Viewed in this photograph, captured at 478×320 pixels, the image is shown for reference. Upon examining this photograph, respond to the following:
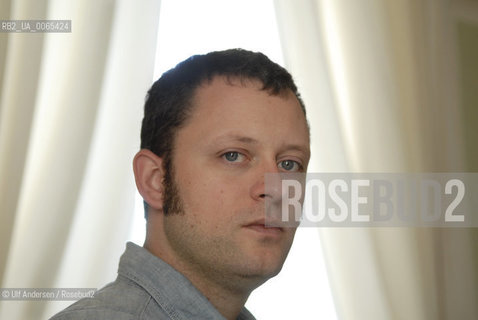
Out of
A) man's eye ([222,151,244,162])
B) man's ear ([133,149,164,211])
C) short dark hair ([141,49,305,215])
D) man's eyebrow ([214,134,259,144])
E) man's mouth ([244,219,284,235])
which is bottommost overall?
man's mouth ([244,219,284,235])

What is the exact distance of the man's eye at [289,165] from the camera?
970 mm

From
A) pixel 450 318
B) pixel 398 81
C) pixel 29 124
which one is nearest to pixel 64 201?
pixel 29 124

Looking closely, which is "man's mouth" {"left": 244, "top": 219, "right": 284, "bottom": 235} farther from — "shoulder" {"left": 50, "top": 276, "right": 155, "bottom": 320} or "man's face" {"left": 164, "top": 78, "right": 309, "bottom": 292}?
"shoulder" {"left": 50, "top": 276, "right": 155, "bottom": 320}

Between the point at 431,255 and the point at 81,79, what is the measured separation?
1077 millimetres

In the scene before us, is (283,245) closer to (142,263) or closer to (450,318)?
(142,263)

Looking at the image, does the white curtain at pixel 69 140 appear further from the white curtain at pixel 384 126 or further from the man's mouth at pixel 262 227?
the man's mouth at pixel 262 227

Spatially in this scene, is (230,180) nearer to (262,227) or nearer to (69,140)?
(262,227)

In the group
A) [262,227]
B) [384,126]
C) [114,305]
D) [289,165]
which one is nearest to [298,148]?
[289,165]

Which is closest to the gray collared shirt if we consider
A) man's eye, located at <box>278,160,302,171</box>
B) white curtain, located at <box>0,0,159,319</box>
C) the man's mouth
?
the man's mouth

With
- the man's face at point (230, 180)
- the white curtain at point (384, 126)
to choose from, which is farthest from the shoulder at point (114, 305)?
the white curtain at point (384, 126)

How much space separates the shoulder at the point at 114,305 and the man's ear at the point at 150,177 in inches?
6.1

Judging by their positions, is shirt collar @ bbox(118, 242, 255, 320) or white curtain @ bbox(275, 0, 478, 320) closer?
shirt collar @ bbox(118, 242, 255, 320)

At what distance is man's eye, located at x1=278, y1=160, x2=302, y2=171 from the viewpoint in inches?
38.2

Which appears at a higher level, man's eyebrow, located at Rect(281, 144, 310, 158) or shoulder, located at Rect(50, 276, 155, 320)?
man's eyebrow, located at Rect(281, 144, 310, 158)
